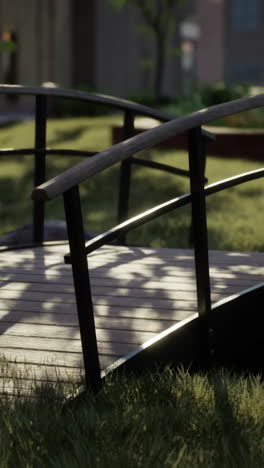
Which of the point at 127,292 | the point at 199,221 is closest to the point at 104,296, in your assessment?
the point at 127,292

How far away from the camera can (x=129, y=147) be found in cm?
368

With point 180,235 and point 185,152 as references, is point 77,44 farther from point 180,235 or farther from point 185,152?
point 180,235

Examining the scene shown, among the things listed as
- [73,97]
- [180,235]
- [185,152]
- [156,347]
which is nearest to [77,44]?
[185,152]

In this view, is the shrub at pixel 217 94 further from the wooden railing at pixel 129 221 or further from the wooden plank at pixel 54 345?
the wooden plank at pixel 54 345

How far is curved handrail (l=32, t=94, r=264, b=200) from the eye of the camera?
11.0 feet

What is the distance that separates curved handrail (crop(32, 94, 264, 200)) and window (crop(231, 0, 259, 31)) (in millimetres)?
54621

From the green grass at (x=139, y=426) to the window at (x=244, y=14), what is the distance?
55.5 m

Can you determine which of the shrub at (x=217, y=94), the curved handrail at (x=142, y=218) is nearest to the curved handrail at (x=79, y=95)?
the curved handrail at (x=142, y=218)

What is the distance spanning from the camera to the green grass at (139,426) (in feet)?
10.5

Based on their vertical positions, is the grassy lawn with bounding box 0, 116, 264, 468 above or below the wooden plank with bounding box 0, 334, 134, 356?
above

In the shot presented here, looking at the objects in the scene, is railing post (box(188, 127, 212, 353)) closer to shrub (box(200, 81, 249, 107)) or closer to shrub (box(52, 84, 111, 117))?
shrub (box(200, 81, 249, 107))

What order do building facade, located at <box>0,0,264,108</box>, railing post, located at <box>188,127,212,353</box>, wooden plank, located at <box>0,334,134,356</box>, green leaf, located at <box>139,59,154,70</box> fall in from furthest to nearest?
building facade, located at <box>0,0,264,108</box>, green leaf, located at <box>139,59,154,70</box>, wooden plank, located at <box>0,334,134,356</box>, railing post, located at <box>188,127,212,353</box>

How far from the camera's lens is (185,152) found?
51.5 feet

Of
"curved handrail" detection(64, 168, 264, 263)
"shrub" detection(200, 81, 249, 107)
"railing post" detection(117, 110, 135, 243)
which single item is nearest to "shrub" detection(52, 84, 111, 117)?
"shrub" detection(200, 81, 249, 107)
